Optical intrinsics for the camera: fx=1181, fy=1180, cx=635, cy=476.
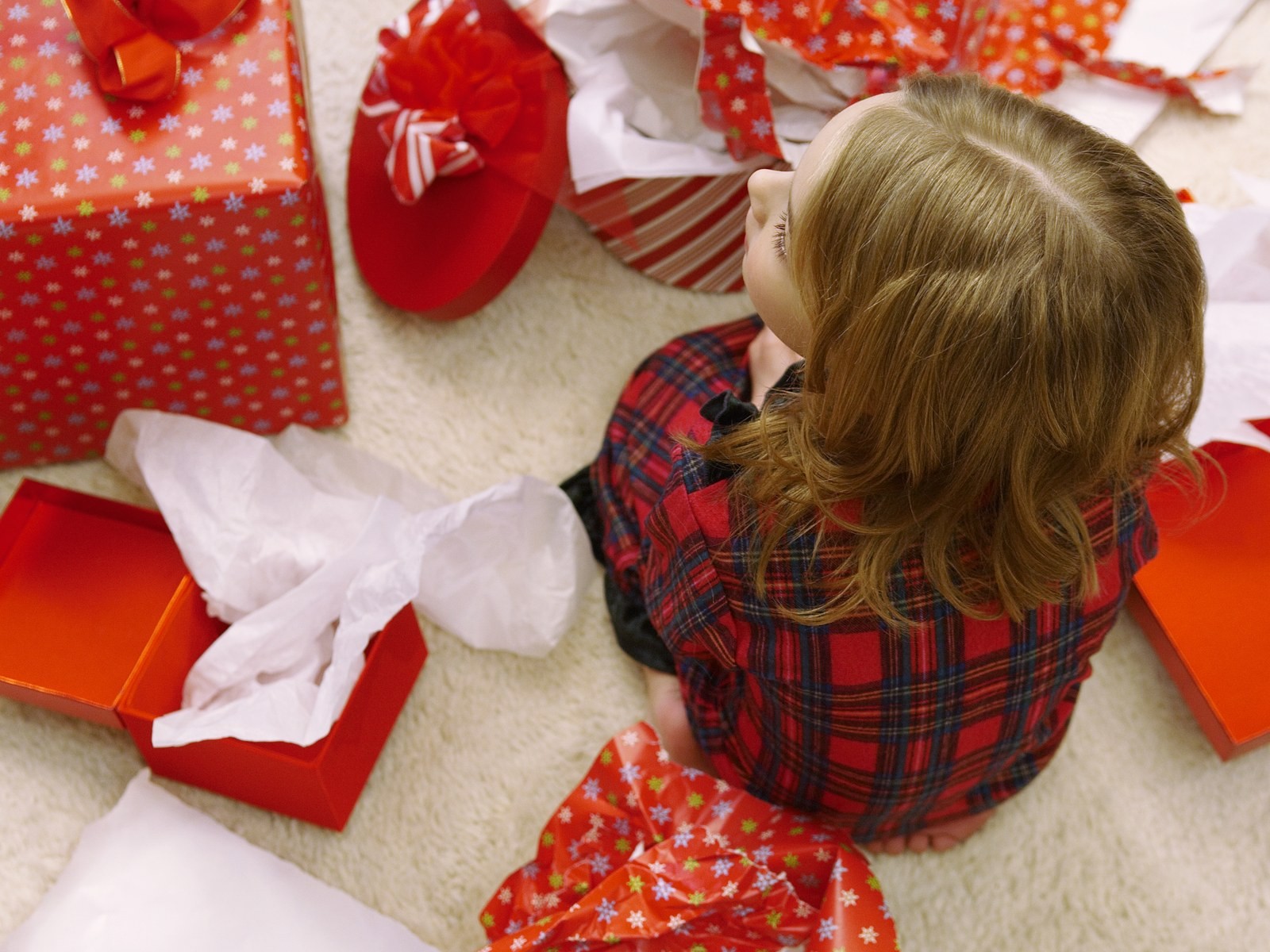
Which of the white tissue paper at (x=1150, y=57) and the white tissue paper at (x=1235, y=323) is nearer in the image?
the white tissue paper at (x=1235, y=323)

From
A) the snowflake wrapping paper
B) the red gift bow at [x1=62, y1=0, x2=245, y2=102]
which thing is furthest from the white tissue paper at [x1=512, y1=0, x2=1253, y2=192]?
the red gift bow at [x1=62, y1=0, x2=245, y2=102]

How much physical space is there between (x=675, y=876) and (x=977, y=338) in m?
0.41

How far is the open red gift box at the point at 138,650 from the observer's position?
0.82 m

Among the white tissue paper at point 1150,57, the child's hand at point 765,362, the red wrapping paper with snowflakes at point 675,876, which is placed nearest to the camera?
the red wrapping paper with snowflakes at point 675,876

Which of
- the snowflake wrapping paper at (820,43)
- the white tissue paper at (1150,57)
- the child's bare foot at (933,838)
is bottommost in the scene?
the child's bare foot at (933,838)

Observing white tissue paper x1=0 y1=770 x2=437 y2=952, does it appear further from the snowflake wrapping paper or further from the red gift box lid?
the snowflake wrapping paper

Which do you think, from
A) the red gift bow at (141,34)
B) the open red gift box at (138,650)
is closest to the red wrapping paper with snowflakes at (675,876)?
the open red gift box at (138,650)

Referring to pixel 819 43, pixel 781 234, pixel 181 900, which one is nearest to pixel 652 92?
pixel 819 43

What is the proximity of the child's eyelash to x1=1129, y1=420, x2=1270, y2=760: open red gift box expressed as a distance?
435mm

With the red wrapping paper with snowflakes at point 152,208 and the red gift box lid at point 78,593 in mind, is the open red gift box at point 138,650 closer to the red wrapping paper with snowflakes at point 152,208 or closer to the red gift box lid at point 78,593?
the red gift box lid at point 78,593

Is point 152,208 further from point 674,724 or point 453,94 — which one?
point 674,724

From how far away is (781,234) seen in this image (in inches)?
25.6

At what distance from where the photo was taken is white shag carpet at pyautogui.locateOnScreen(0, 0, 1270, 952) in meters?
0.88

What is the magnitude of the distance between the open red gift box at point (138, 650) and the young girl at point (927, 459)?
232 millimetres
